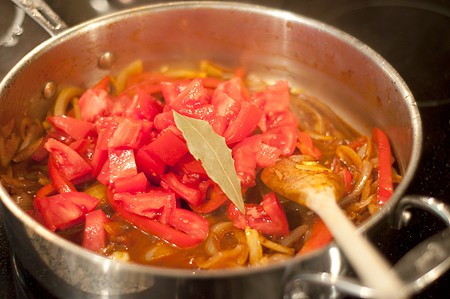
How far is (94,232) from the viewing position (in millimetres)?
1734

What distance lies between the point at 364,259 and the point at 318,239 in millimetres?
483

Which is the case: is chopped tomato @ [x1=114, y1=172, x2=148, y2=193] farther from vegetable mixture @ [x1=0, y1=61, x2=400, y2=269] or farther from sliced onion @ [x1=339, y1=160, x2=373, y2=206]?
sliced onion @ [x1=339, y1=160, x2=373, y2=206]

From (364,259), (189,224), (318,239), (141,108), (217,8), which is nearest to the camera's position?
(364,259)

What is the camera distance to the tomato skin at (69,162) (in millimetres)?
1939

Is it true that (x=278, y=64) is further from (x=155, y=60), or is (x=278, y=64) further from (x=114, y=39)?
(x=114, y=39)

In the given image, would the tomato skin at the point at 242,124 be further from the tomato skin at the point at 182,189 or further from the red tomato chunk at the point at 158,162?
the tomato skin at the point at 182,189

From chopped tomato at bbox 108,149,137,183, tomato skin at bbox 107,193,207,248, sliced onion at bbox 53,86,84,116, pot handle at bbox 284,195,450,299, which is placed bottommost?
pot handle at bbox 284,195,450,299

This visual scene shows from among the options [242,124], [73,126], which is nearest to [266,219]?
[242,124]

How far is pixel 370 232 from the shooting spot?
4.60 ft

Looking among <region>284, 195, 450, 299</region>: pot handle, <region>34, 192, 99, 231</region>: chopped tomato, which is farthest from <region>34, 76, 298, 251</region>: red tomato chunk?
<region>284, 195, 450, 299</region>: pot handle

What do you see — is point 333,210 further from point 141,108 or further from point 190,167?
point 141,108

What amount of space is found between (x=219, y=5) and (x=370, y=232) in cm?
129

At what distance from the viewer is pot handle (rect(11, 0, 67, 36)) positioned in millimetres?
2074

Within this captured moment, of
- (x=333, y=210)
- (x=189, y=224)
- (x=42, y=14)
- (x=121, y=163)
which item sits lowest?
(x=333, y=210)
